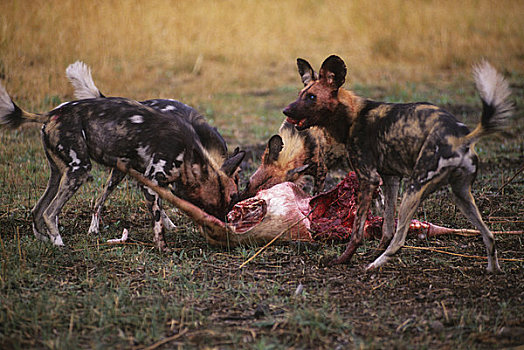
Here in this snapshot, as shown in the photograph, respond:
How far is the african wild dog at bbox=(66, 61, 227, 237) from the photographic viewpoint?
5.16 meters

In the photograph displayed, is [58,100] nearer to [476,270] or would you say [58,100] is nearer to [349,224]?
[349,224]

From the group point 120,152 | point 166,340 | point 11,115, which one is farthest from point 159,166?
point 166,340

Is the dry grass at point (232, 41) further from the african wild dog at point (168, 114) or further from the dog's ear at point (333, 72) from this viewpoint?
the dog's ear at point (333, 72)

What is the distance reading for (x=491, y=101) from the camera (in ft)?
12.1

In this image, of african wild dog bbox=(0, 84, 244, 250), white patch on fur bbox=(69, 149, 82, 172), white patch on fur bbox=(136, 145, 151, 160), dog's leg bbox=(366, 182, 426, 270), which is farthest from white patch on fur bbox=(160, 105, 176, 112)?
dog's leg bbox=(366, 182, 426, 270)

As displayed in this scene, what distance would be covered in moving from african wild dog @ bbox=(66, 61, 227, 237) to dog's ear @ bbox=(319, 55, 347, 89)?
1.30 metres

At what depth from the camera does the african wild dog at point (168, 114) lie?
5164mm

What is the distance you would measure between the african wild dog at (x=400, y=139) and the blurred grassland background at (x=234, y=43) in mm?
4740

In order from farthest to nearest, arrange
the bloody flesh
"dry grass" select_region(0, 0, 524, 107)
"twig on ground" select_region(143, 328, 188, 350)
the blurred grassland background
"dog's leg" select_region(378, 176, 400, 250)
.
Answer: "dry grass" select_region(0, 0, 524, 107) < the blurred grassland background < the bloody flesh < "dog's leg" select_region(378, 176, 400, 250) < "twig on ground" select_region(143, 328, 188, 350)

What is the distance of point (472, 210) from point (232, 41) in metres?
10.5

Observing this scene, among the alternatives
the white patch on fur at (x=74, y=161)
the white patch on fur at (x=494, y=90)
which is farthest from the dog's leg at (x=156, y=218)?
the white patch on fur at (x=494, y=90)

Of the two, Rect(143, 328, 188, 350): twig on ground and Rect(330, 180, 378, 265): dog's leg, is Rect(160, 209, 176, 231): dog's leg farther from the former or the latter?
Rect(143, 328, 188, 350): twig on ground

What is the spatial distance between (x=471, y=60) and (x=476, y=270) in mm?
10075

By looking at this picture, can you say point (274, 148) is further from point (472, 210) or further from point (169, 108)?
point (472, 210)
